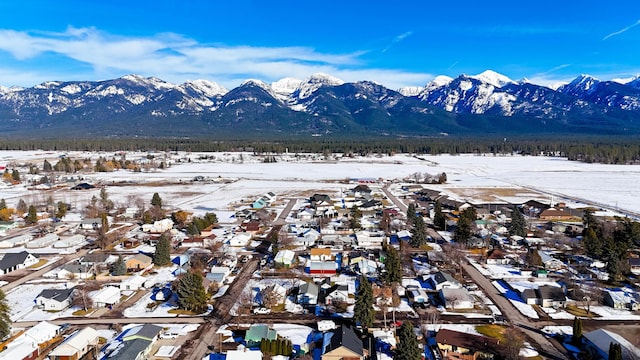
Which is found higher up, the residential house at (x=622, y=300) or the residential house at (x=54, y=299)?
the residential house at (x=54, y=299)

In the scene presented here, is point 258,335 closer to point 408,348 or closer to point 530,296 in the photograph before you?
point 408,348

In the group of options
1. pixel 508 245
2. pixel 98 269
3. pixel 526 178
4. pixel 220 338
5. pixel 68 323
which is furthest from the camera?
pixel 526 178

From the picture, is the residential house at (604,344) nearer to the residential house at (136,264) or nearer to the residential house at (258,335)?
the residential house at (258,335)

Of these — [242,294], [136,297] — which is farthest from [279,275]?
[136,297]

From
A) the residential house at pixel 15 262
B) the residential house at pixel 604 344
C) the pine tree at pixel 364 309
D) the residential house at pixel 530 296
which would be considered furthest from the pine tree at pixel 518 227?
the residential house at pixel 15 262

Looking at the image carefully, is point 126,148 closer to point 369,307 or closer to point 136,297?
point 136,297

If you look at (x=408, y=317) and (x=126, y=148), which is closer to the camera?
(x=408, y=317)
